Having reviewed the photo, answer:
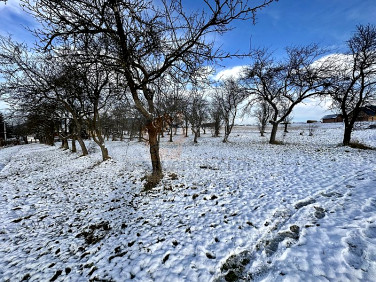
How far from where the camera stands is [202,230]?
10.9 feet

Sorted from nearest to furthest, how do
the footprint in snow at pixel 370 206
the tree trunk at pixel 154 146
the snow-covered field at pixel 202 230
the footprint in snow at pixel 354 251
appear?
the footprint in snow at pixel 354 251
the snow-covered field at pixel 202 230
the footprint in snow at pixel 370 206
the tree trunk at pixel 154 146

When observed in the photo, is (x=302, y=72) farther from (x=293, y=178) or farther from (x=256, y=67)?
(x=293, y=178)

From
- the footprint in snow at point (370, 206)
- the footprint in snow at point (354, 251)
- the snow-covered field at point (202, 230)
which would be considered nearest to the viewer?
the footprint in snow at point (354, 251)

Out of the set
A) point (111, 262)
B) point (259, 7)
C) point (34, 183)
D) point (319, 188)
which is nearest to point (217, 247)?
point (111, 262)

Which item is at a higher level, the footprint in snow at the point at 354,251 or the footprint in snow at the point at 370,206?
the footprint in snow at the point at 370,206

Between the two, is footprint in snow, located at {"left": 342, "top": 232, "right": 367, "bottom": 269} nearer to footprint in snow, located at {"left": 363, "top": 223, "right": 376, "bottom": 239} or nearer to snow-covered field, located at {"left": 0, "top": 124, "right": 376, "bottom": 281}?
snow-covered field, located at {"left": 0, "top": 124, "right": 376, "bottom": 281}

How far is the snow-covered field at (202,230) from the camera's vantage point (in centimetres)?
232

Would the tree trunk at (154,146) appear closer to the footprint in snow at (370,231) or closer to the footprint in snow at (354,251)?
Result: the footprint in snow at (354,251)

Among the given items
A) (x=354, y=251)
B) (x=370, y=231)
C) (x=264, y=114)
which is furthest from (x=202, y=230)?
(x=264, y=114)

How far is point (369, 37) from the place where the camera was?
10.0 metres

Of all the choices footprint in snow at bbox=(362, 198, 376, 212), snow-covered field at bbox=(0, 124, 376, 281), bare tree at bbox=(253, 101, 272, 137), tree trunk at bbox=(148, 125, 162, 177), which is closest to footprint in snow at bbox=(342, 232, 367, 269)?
snow-covered field at bbox=(0, 124, 376, 281)

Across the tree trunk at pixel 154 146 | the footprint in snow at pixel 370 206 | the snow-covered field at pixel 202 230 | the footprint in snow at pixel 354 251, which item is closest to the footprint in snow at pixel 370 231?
the snow-covered field at pixel 202 230

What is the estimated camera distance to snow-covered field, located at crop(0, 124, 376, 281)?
7.60 feet

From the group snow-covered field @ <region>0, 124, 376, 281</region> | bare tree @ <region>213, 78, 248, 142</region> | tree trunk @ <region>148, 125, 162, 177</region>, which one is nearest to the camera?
snow-covered field @ <region>0, 124, 376, 281</region>
